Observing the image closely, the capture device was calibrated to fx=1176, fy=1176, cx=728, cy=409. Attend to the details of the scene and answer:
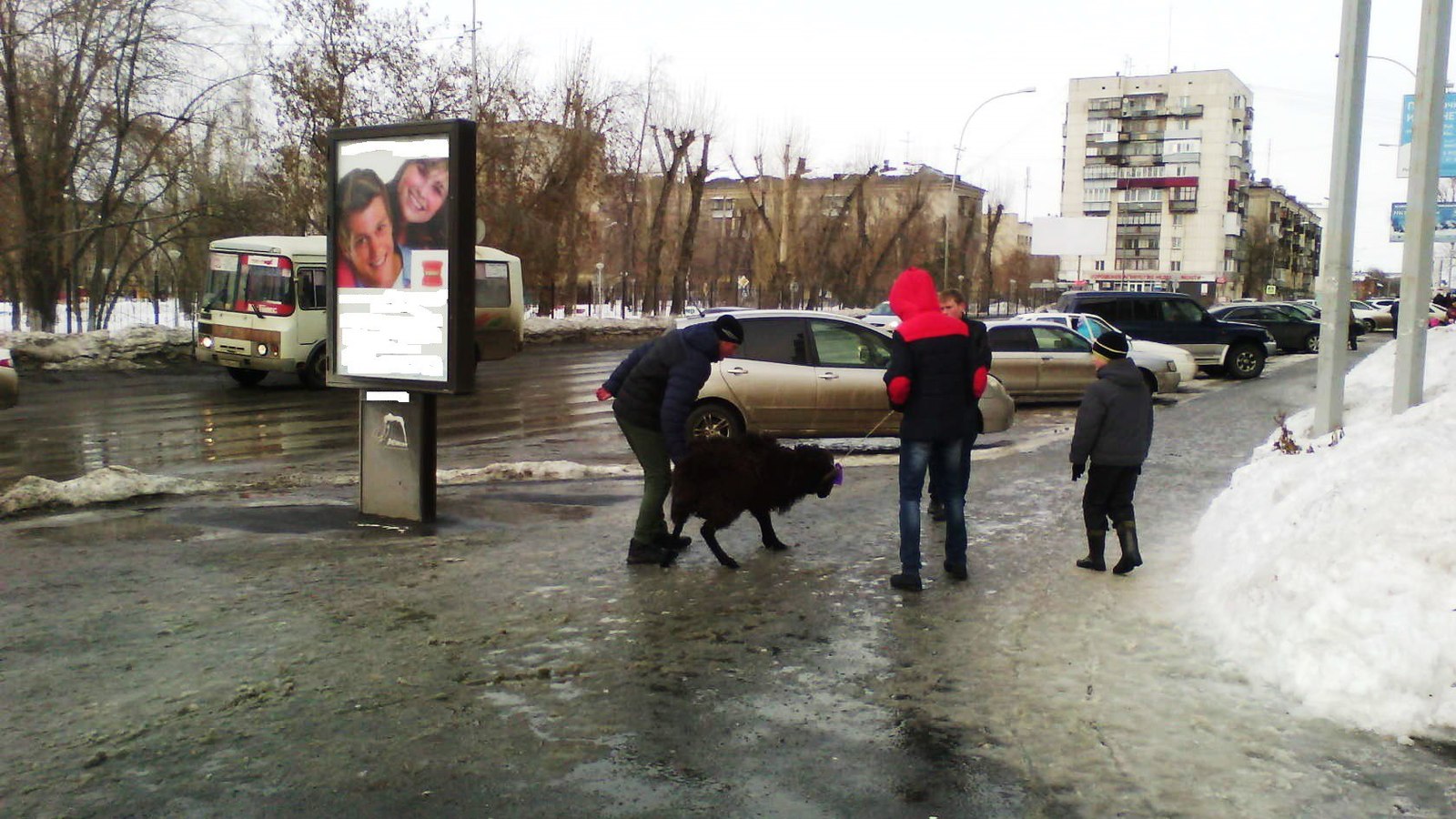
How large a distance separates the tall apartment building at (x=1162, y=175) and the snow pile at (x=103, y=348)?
99505mm

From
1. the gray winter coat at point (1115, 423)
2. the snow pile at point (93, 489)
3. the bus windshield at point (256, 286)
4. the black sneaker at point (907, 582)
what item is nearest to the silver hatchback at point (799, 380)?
the snow pile at point (93, 489)

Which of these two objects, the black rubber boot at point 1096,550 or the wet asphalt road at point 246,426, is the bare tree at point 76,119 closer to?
the wet asphalt road at point 246,426

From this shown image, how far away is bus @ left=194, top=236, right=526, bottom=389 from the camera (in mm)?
20625

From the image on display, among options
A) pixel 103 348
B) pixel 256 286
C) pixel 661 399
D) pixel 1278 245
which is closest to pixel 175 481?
pixel 661 399

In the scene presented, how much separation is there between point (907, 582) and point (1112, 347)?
6.34 feet

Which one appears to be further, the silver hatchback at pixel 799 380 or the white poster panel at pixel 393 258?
the silver hatchback at pixel 799 380

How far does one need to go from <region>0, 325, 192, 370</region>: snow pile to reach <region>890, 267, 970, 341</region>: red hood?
819 inches

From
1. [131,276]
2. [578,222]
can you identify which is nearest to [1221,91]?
[578,222]

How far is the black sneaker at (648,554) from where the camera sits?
Result: 24.1ft

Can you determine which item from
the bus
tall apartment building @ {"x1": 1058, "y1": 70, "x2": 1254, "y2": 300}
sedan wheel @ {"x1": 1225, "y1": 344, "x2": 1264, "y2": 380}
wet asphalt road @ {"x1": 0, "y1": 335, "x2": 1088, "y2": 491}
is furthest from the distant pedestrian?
tall apartment building @ {"x1": 1058, "y1": 70, "x2": 1254, "y2": 300}

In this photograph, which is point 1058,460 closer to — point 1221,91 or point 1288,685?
point 1288,685

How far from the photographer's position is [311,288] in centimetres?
2111

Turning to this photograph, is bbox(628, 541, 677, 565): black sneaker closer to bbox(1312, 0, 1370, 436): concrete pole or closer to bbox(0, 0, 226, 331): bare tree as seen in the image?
bbox(1312, 0, 1370, 436): concrete pole

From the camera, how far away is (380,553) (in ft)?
25.0
